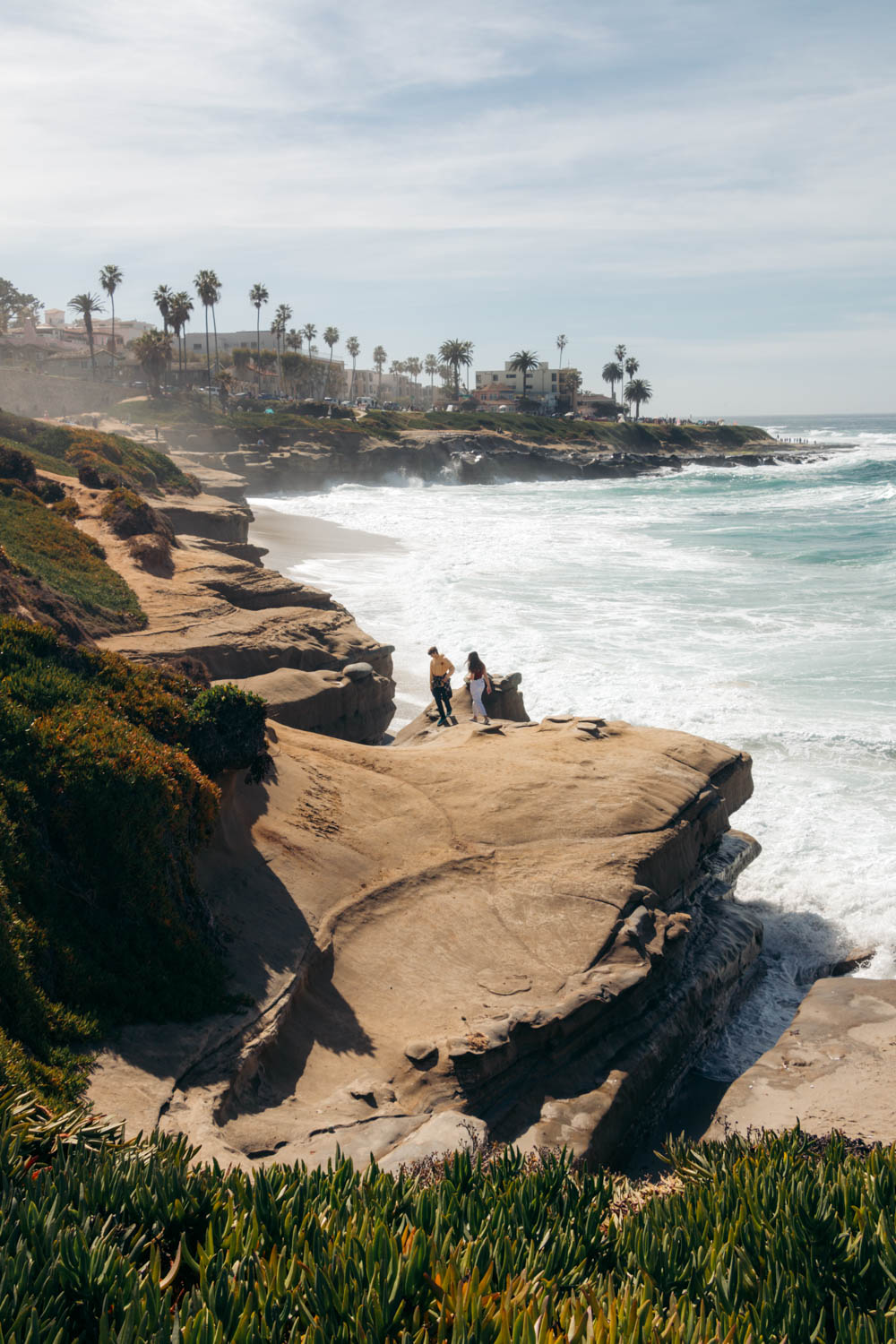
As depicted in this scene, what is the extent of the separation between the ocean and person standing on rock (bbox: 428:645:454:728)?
3654 mm

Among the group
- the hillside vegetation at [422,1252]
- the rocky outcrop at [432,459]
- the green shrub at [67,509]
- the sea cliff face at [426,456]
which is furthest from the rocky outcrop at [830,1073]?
the sea cliff face at [426,456]

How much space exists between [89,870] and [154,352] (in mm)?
82609

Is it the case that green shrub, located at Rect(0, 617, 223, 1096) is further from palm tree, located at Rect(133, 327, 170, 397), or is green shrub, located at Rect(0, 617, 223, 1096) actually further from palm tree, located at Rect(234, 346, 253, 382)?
palm tree, located at Rect(234, 346, 253, 382)

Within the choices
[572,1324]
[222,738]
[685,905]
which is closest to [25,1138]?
[572,1324]

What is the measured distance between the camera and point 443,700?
15711 millimetres

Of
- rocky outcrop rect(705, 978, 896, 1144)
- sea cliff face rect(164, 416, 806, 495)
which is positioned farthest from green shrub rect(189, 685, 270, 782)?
sea cliff face rect(164, 416, 806, 495)

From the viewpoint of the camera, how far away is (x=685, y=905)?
10938 millimetres

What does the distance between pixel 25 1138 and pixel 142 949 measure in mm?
3000

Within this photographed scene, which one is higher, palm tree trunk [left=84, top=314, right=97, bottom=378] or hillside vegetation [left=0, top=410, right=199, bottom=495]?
palm tree trunk [left=84, top=314, right=97, bottom=378]

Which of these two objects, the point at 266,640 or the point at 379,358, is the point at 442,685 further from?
the point at 379,358

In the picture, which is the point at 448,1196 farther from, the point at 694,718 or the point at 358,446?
the point at 358,446

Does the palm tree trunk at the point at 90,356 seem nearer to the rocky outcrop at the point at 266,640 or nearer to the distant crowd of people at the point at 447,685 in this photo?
the rocky outcrop at the point at 266,640

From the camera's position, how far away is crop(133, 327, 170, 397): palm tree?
81875mm

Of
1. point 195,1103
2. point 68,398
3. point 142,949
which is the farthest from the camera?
point 68,398
